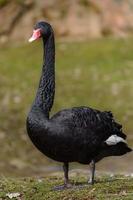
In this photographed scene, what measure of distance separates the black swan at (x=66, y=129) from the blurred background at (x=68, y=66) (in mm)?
6409

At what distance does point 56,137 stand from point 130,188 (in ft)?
3.07

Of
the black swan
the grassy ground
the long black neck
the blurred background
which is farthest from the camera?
the blurred background

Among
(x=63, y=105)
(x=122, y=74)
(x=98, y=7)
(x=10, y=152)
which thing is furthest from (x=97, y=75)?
(x=10, y=152)

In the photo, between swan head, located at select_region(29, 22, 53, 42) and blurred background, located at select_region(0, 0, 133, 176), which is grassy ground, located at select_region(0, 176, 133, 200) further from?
blurred background, located at select_region(0, 0, 133, 176)

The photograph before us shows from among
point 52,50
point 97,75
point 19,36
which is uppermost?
point 19,36

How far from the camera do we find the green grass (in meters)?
16.8

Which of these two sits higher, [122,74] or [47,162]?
[122,74]

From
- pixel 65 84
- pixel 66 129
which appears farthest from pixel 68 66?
pixel 66 129

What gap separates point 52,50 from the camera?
28.0 feet

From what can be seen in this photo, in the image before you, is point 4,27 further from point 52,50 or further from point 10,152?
point 52,50

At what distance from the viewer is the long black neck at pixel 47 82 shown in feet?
27.4

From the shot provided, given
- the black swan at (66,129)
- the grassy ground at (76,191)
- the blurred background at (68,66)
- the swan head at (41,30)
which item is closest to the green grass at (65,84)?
the blurred background at (68,66)

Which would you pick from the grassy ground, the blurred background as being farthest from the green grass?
the grassy ground

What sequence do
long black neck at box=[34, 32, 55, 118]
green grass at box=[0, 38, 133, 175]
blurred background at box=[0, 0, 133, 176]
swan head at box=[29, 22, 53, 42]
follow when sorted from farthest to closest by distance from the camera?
1. green grass at box=[0, 38, 133, 175]
2. blurred background at box=[0, 0, 133, 176]
3. long black neck at box=[34, 32, 55, 118]
4. swan head at box=[29, 22, 53, 42]
